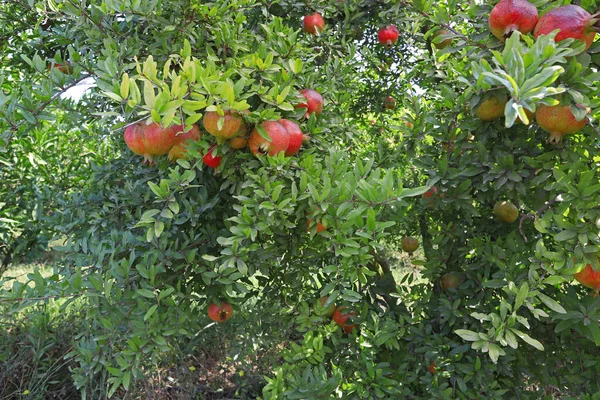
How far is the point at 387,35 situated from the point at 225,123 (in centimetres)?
175

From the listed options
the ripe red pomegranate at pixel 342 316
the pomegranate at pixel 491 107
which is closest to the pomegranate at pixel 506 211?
the pomegranate at pixel 491 107

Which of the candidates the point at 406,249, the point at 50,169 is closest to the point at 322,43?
the point at 406,249

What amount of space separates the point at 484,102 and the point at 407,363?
1031mm

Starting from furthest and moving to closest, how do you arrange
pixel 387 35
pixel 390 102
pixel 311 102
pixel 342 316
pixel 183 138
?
pixel 390 102 < pixel 387 35 < pixel 342 316 < pixel 311 102 < pixel 183 138

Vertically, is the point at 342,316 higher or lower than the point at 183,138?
lower

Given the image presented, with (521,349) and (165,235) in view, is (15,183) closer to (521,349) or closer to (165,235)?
(165,235)

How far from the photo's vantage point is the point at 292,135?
1431 millimetres

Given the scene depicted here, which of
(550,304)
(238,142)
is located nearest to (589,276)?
(550,304)

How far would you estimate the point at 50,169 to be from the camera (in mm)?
3252

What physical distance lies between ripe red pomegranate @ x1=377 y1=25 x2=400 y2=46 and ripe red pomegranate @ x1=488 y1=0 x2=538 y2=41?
152 centimetres

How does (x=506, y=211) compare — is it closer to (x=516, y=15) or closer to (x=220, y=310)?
(x=516, y=15)

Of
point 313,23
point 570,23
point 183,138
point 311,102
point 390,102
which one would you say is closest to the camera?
point 570,23

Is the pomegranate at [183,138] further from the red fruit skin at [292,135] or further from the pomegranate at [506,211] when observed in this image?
the pomegranate at [506,211]

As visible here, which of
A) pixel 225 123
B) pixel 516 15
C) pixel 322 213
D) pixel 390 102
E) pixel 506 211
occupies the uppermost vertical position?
pixel 516 15
